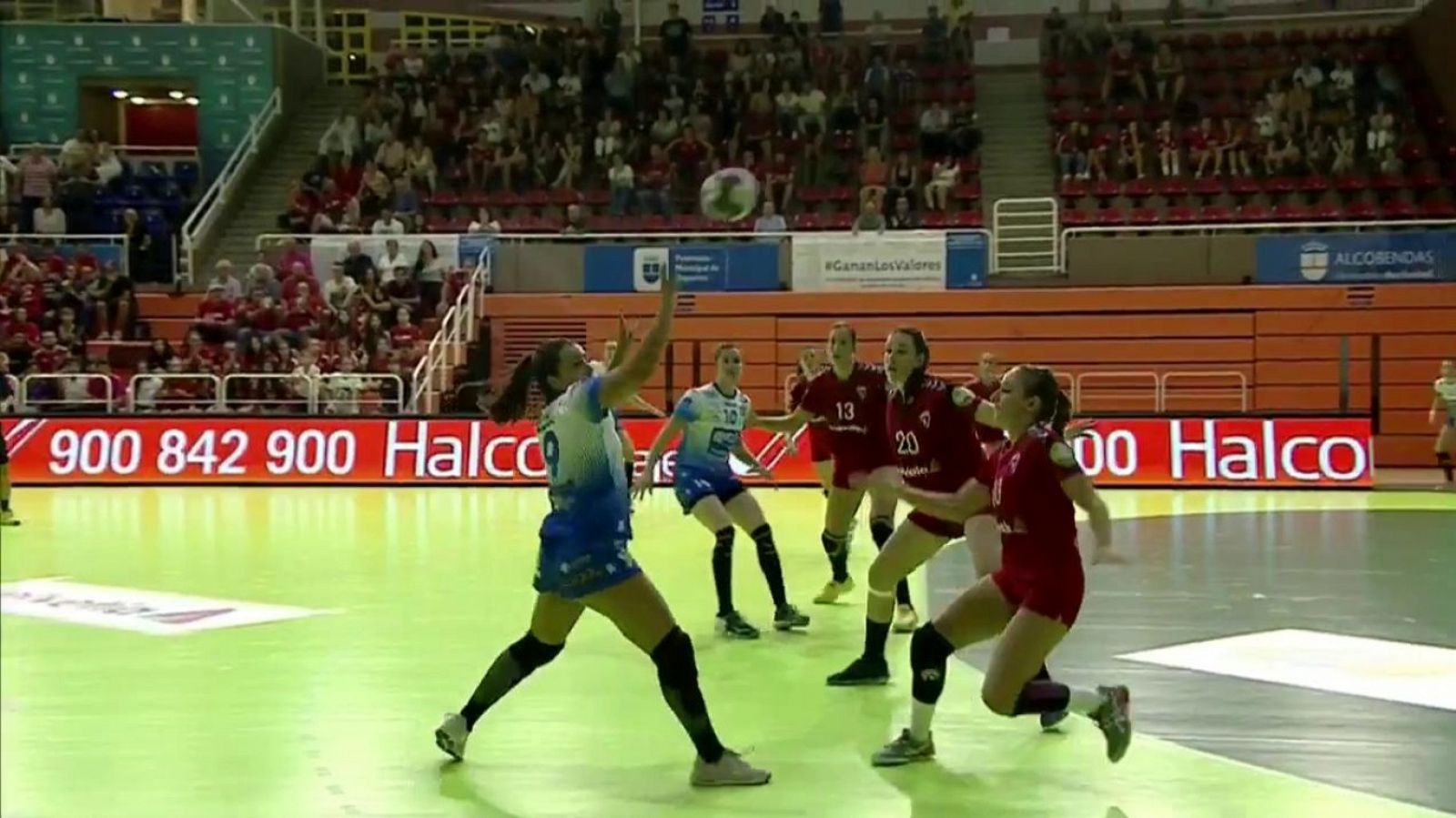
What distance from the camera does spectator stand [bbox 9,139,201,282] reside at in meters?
28.3

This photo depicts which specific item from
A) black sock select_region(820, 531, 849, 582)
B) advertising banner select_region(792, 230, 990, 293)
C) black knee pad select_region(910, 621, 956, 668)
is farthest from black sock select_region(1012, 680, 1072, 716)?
advertising banner select_region(792, 230, 990, 293)

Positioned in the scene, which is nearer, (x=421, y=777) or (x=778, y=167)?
(x=421, y=777)

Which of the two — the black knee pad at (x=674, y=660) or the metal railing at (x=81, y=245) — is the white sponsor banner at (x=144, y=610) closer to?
the black knee pad at (x=674, y=660)

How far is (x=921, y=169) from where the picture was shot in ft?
95.1

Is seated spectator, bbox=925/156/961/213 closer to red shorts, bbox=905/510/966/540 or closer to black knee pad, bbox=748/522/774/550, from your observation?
black knee pad, bbox=748/522/774/550

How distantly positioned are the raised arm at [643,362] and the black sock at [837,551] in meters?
5.08

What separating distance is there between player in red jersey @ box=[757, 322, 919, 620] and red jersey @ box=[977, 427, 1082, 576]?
3.28 metres

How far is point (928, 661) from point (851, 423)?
3.59m

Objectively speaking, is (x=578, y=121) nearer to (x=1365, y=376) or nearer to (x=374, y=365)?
(x=374, y=365)

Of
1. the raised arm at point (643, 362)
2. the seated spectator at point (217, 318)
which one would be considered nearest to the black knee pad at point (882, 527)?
the raised arm at point (643, 362)

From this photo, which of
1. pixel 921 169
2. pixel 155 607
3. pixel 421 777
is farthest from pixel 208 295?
pixel 421 777

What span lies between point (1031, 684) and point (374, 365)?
19.1 metres

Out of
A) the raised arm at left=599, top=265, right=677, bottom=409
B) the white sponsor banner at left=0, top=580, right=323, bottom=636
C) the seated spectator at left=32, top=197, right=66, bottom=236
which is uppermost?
the seated spectator at left=32, top=197, right=66, bottom=236

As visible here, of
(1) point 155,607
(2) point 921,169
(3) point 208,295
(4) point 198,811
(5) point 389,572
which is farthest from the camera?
(2) point 921,169
